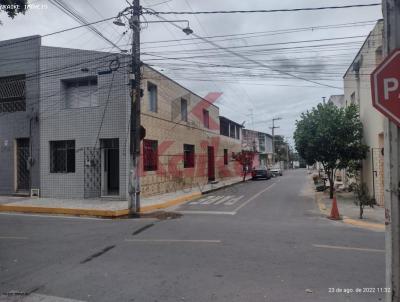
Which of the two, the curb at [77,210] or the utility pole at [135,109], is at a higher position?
the utility pole at [135,109]

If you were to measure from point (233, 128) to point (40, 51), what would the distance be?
28.6 meters

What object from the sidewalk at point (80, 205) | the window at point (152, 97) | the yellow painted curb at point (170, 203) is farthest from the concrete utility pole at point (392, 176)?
the window at point (152, 97)

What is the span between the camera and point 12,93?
68.6ft

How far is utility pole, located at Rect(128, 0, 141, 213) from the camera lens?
1473 cm

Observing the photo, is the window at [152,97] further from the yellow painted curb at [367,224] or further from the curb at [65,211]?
the yellow painted curb at [367,224]

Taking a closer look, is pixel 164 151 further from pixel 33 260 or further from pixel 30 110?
pixel 33 260

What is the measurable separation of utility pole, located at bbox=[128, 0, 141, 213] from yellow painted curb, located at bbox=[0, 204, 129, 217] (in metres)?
0.66

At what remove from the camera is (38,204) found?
55.7 feet

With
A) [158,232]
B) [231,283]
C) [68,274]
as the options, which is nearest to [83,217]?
[158,232]

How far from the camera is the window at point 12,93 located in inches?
812

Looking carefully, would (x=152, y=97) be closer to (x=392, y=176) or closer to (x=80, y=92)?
(x=80, y=92)

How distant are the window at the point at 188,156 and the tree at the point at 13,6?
20.2 metres

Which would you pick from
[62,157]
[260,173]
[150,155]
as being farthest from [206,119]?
[62,157]

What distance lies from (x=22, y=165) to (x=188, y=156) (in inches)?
442
